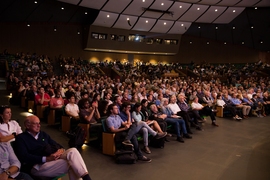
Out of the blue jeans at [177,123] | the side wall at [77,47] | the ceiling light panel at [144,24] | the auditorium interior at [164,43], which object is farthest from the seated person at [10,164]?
the ceiling light panel at [144,24]

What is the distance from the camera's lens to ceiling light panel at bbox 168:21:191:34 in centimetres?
2254

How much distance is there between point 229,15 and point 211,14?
1766 millimetres

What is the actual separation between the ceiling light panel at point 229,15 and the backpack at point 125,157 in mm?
20148

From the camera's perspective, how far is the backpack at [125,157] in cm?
422

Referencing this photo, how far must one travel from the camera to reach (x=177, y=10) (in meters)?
20.2

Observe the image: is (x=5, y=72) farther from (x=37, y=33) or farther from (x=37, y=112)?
(x=37, y=112)

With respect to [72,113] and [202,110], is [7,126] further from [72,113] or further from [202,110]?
[202,110]

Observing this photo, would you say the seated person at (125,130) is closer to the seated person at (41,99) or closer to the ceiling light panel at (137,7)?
the seated person at (41,99)

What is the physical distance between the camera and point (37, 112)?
7250 millimetres

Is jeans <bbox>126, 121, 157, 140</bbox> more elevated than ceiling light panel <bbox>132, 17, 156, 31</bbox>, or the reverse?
ceiling light panel <bbox>132, 17, 156, 31</bbox>

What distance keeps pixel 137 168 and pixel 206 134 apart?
115 inches

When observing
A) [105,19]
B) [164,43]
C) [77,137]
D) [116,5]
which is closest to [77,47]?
[105,19]

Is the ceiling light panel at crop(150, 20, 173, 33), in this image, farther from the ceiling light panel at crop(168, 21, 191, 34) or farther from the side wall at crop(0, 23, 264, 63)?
the side wall at crop(0, 23, 264, 63)

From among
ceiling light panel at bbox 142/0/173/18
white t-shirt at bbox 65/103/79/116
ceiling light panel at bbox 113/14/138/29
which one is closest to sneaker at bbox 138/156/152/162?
white t-shirt at bbox 65/103/79/116
